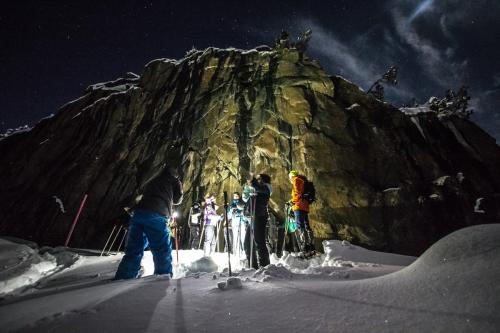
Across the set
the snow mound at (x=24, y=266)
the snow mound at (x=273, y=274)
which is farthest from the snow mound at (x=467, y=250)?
the snow mound at (x=24, y=266)

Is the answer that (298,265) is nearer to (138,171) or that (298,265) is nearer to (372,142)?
(372,142)

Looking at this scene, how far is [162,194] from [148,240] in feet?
2.61

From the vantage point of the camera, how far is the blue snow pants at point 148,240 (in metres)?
4.24

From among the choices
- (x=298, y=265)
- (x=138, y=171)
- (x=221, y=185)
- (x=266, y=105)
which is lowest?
(x=298, y=265)

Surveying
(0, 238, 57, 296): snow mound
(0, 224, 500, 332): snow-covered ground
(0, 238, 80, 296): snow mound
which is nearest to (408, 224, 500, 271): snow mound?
(0, 224, 500, 332): snow-covered ground

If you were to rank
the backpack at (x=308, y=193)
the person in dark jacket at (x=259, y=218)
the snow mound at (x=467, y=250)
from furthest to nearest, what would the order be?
the backpack at (x=308, y=193) < the person in dark jacket at (x=259, y=218) < the snow mound at (x=467, y=250)

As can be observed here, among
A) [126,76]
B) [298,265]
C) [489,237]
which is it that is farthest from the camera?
[126,76]

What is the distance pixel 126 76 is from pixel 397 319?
3026 centimetres

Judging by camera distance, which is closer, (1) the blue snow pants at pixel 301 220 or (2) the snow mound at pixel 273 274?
(2) the snow mound at pixel 273 274

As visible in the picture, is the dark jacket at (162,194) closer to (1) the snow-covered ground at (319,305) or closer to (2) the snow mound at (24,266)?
(1) the snow-covered ground at (319,305)

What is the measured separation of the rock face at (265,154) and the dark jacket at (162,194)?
9.59 metres

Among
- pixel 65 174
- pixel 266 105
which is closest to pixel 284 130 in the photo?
pixel 266 105

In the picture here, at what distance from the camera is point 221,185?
16297 millimetres

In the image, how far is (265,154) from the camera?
15648 mm
